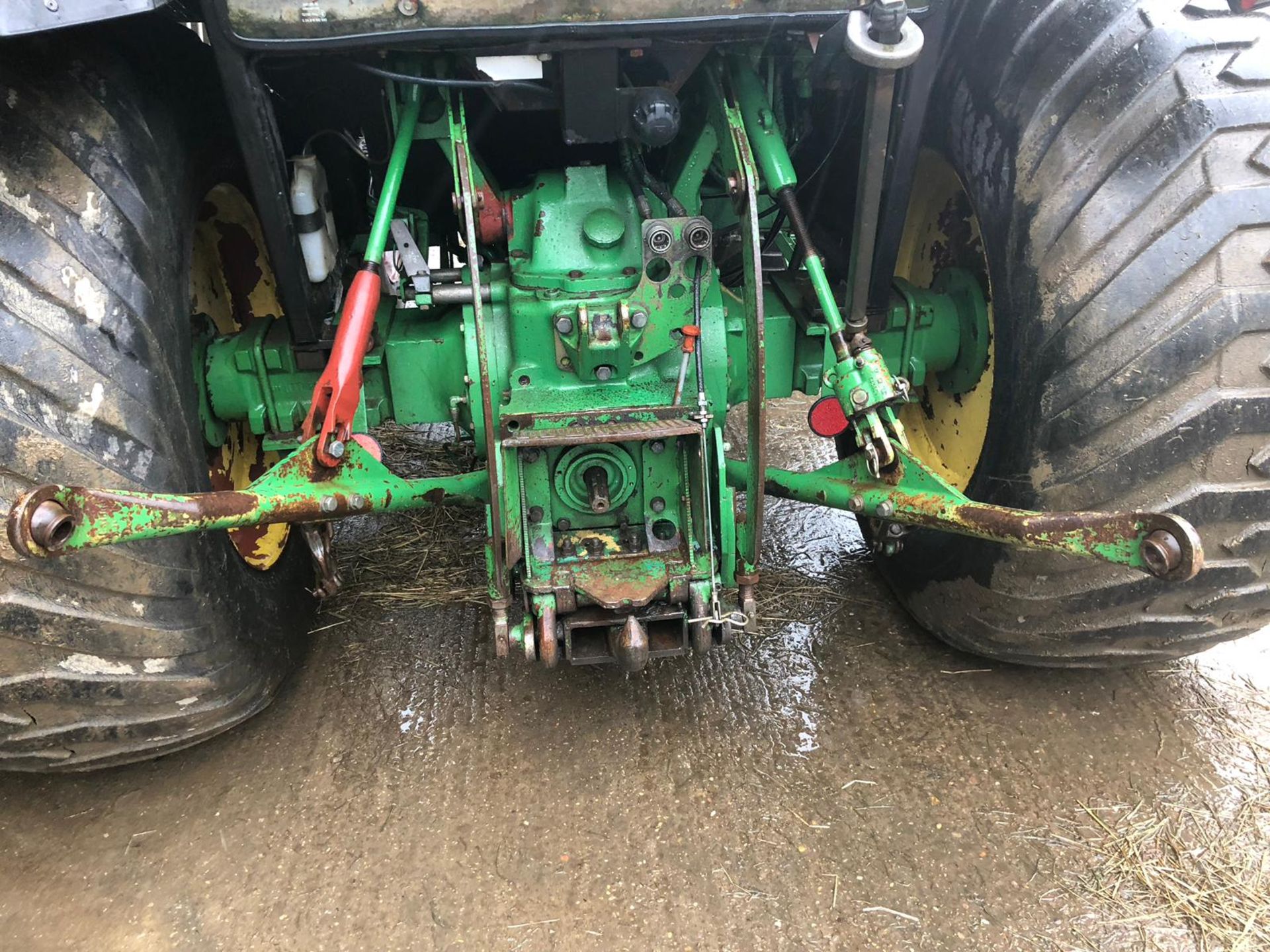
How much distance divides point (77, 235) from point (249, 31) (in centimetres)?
45

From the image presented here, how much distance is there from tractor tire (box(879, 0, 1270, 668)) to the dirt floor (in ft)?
1.17

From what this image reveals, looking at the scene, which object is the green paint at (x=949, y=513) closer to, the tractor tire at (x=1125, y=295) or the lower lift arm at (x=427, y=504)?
the lower lift arm at (x=427, y=504)

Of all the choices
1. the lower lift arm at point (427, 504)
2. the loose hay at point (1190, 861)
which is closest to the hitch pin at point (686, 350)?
the lower lift arm at point (427, 504)

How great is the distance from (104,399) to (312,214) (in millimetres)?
647

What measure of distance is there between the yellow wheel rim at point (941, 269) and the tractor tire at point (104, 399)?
168cm

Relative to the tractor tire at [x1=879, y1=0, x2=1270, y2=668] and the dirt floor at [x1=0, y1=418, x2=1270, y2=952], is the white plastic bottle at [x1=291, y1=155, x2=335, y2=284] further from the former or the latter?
the tractor tire at [x1=879, y1=0, x2=1270, y2=668]

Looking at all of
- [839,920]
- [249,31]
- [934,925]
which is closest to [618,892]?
[839,920]

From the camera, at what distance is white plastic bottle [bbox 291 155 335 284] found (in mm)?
1825

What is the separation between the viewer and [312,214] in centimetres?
185

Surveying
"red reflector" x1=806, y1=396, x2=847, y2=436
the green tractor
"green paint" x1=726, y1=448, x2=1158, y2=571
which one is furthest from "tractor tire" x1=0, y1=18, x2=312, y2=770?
"red reflector" x1=806, y1=396, x2=847, y2=436

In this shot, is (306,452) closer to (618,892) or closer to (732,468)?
(732,468)

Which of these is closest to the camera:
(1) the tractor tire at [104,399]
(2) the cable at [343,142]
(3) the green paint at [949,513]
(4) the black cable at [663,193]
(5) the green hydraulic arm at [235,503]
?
(5) the green hydraulic arm at [235,503]

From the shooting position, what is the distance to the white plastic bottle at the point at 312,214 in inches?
71.9

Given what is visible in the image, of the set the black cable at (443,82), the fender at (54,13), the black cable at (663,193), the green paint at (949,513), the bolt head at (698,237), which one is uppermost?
the fender at (54,13)
